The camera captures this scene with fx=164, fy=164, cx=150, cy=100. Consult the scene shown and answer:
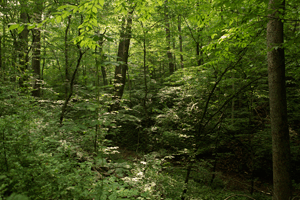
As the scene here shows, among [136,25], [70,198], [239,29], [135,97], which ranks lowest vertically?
[70,198]

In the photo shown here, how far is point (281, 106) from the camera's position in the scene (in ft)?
10.9

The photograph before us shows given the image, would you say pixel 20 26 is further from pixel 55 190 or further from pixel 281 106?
pixel 281 106

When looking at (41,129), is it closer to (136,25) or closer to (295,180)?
(136,25)

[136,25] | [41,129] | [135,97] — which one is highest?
[136,25]

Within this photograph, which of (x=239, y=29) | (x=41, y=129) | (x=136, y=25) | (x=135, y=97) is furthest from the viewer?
(x=135, y=97)

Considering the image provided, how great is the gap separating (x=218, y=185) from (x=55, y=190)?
5.40 meters

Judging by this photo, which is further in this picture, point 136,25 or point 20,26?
point 136,25


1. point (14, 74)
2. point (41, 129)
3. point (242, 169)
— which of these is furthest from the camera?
point (242, 169)

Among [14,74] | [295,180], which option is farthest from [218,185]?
[14,74]

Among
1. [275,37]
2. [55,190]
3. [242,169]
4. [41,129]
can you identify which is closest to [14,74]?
[41,129]

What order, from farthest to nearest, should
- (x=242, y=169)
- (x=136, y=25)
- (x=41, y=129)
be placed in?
1. (x=242, y=169)
2. (x=136, y=25)
3. (x=41, y=129)

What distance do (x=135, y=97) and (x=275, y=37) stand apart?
26.2 feet

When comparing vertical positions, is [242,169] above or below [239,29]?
below

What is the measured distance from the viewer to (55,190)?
7.47 feet
